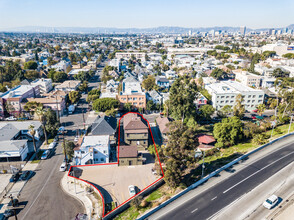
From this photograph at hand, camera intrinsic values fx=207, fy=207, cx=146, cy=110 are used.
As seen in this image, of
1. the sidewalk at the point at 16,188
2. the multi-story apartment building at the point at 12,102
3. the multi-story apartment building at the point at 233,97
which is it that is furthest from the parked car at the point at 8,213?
the multi-story apartment building at the point at 233,97

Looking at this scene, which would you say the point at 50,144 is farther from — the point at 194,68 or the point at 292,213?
the point at 194,68

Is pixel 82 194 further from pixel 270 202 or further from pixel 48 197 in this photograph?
pixel 270 202

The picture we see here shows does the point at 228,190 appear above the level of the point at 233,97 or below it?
below

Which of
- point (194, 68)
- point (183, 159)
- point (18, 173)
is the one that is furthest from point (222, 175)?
point (194, 68)

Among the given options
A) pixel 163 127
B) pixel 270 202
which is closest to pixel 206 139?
pixel 163 127

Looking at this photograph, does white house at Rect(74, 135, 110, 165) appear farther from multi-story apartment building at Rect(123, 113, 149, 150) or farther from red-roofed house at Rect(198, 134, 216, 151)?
red-roofed house at Rect(198, 134, 216, 151)

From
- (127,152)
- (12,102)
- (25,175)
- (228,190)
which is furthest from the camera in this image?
(12,102)

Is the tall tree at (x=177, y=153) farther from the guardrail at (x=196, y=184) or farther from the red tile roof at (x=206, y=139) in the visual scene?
the red tile roof at (x=206, y=139)

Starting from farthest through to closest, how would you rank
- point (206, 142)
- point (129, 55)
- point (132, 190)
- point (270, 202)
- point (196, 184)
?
point (129, 55) < point (206, 142) < point (132, 190) < point (196, 184) < point (270, 202)
